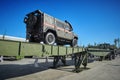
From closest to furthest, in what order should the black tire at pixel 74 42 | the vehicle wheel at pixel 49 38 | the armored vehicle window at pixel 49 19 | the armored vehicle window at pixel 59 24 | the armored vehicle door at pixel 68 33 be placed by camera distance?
the vehicle wheel at pixel 49 38
the armored vehicle window at pixel 49 19
the armored vehicle window at pixel 59 24
the armored vehicle door at pixel 68 33
the black tire at pixel 74 42

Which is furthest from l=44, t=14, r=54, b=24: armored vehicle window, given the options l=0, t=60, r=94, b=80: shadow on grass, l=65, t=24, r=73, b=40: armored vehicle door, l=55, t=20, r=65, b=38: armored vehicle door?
l=0, t=60, r=94, b=80: shadow on grass

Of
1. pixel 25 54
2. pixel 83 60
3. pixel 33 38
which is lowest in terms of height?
pixel 83 60

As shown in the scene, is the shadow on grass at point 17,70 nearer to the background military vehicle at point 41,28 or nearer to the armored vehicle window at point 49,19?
the background military vehicle at point 41,28

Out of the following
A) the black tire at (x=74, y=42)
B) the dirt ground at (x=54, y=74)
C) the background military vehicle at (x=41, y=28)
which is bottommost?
the dirt ground at (x=54, y=74)

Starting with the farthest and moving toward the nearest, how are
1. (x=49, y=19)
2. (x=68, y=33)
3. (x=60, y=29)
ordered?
1. (x=68, y=33)
2. (x=60, y=29)
3. (x=49, y=19)

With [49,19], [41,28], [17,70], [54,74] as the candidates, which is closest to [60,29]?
[49,19]

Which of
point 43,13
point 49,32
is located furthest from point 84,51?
point 43,13

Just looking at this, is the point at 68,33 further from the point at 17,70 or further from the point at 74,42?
the point at 17,70

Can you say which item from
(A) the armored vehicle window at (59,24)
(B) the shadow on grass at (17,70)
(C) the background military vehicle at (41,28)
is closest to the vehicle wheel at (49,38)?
(C) the background military vehicle at (41,28)

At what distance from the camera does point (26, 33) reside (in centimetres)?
877

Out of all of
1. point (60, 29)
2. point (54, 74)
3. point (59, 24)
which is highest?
point (59, 24)

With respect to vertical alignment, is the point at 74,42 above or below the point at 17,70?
above

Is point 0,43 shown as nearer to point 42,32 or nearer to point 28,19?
point 42,32

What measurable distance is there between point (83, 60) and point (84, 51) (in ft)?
3.06
